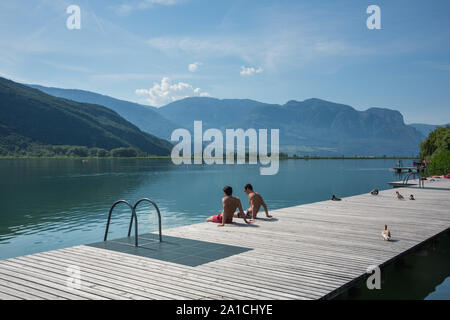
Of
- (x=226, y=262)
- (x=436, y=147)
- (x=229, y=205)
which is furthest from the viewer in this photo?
(x=436, y=147)

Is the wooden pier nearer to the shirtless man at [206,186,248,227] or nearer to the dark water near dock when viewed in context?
the shirtless man at [206,186,248,227]

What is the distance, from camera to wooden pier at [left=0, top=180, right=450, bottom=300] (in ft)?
20.3

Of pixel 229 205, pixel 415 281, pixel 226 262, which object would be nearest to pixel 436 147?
pixel 415 281

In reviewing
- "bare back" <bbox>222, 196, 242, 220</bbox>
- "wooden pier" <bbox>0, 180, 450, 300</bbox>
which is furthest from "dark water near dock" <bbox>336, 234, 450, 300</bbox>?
"bare back" <bbox>222, 196, 242, 220</bbox>

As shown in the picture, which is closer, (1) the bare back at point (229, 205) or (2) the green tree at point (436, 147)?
(1) the bare back at point (229, 205)

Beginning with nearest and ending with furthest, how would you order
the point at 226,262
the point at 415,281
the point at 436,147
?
the point at 226,262, the point at 415,281, the point at 436,147

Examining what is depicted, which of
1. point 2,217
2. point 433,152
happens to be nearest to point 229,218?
point 2,217

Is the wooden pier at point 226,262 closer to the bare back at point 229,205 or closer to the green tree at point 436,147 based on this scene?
the bare back at point 229,205

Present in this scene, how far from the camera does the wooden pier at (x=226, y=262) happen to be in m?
6.18

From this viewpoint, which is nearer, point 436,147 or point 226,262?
point 226,262

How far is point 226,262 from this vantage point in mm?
7855

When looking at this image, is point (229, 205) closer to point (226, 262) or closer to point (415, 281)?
point (226, 262)

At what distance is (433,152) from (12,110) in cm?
17960

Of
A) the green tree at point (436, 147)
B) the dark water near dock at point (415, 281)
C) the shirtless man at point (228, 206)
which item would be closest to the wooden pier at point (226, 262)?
the shirtless man at point (228, 206)
